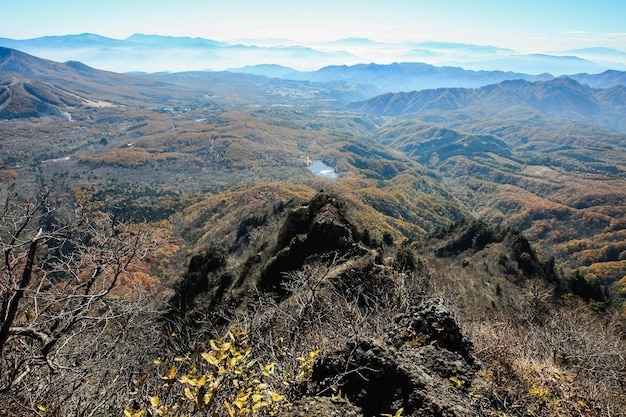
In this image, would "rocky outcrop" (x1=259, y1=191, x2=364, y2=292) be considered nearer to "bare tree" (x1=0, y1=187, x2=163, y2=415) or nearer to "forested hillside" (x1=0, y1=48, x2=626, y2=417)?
"forested hillside" (x1=0, y1=48, x2=626, y2=417)

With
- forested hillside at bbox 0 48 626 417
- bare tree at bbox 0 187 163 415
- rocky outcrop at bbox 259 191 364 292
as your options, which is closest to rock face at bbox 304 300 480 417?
forested hillside at bbox 0 48 626 417

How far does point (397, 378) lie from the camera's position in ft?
20.9

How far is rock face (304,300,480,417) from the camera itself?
19.3ft

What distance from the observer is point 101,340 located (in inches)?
571

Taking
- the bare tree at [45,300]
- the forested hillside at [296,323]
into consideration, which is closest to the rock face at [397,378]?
the forested hillside at [296,323]

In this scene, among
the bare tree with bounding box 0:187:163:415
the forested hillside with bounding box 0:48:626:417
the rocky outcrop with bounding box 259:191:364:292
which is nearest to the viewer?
the forested hillside with bounding box 0:48:626:417

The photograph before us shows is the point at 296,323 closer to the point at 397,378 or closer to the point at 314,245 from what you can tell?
the point at 397,378

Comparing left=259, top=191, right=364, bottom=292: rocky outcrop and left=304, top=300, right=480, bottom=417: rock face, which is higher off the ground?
left=304, top=300, right=480, bottom=417: rock face

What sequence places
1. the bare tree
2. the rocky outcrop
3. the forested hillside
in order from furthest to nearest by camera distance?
the rocky outcrop, the bare tree, the forested hillside

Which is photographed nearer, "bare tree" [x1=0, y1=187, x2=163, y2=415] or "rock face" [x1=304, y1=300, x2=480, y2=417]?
"rock face" [x1=304, y1=300, x2=480, y2=417]

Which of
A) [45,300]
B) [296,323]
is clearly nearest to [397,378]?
[296,323]

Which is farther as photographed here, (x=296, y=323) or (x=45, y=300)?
(x=296, y=323)

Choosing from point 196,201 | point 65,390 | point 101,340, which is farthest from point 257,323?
point 196,201

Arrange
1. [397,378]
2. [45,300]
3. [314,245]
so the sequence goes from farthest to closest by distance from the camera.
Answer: [314,245]
[45,300]
[397,378]
